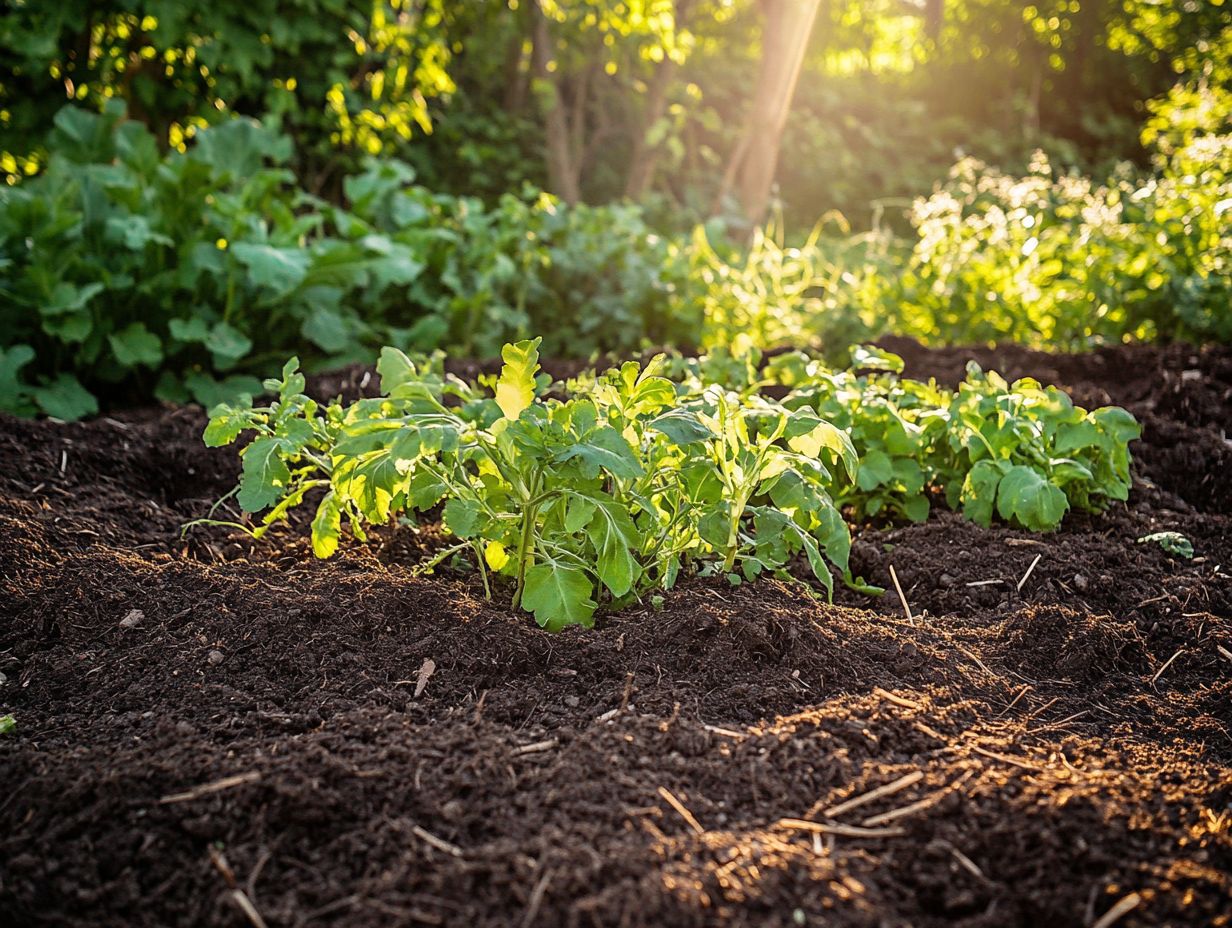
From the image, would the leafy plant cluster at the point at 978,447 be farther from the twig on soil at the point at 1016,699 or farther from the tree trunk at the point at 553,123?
the tree trunk at the point at 553,123

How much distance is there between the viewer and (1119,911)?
4.52 feet

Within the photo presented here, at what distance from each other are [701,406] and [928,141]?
13751mm

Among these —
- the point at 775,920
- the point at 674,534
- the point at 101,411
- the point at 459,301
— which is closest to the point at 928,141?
the point at 459,301

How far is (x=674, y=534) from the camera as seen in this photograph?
7.36 feet

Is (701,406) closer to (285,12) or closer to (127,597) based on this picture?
(127,597)

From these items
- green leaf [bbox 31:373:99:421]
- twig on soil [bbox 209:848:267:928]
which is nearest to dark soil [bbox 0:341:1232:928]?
twig on soil [bbox 209:848:267:928]

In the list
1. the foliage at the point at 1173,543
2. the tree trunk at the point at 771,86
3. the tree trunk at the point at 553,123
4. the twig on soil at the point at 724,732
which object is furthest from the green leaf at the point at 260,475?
the tree trunk at the point at 553,123

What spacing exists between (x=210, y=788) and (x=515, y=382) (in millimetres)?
903

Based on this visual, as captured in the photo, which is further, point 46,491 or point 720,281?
point 720,281

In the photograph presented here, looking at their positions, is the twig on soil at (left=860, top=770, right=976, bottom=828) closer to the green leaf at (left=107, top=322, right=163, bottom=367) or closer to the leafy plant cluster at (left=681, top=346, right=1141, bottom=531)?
the leafy plant cluster at (left=681, top=346, right=1141, bottom=531)

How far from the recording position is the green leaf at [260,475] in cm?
218

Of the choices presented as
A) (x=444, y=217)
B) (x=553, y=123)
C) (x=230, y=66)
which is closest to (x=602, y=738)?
(x=444, y=217)

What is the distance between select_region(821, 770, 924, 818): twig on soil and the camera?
1.57 m

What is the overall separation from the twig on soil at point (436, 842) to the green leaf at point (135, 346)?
3087 mm
